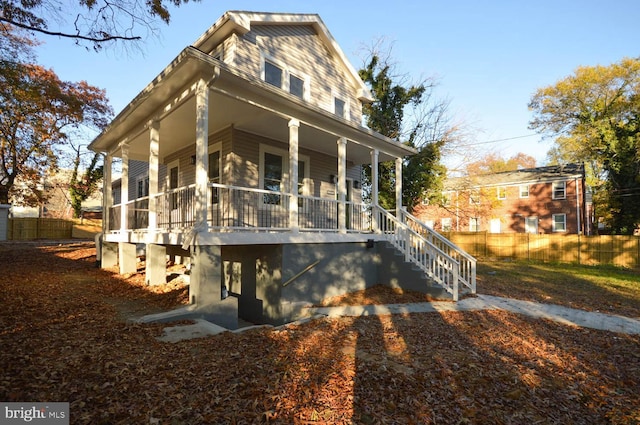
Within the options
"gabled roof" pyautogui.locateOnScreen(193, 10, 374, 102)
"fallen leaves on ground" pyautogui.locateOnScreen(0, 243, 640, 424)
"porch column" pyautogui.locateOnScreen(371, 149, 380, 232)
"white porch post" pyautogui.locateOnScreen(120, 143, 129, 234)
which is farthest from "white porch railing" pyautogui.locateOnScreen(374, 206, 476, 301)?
"white porch post" pyautogui.locateOnScreen(120, 143, 129, 234)

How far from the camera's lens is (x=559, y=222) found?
25438 millimetres

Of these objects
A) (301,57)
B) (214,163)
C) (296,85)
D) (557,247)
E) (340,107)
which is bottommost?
(557,247)

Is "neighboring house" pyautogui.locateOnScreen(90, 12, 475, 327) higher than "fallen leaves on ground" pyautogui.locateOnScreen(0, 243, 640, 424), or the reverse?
"neighboring house" pyautogui.locateOnScreen(90, 12, 475, 327)

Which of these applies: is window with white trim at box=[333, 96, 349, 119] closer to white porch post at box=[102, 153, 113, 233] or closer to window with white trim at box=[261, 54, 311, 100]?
window with white trim at box=[261, 54, 311, 100]

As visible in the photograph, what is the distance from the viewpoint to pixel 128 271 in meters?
9.96

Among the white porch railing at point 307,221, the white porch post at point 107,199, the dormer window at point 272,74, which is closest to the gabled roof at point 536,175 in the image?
the white porch railing at point 307,221

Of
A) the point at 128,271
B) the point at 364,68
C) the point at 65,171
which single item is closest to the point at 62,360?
the point at 128,271

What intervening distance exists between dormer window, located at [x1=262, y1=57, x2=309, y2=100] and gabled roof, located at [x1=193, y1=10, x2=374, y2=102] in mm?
1069

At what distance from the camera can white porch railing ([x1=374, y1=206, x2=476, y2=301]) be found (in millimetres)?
8320

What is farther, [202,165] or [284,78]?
[284,78]

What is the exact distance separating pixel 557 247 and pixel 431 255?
14403 mm

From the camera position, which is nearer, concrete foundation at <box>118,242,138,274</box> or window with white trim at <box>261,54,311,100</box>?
concrete foundation at <box>118,242,138,274</box>

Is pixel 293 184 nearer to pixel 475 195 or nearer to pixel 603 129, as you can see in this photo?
pixel 475 195

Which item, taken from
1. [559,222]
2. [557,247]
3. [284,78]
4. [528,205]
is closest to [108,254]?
[284,78]
